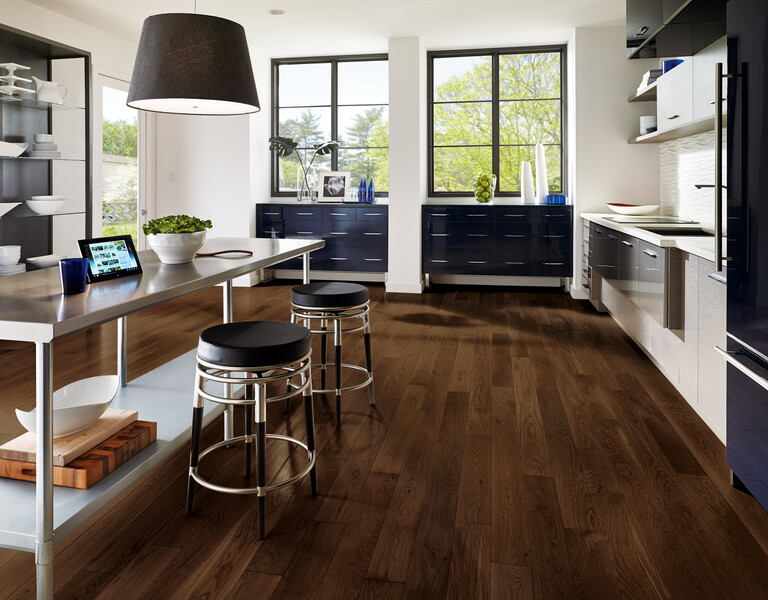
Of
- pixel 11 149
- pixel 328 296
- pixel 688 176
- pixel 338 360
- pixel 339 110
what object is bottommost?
pixel 338 360

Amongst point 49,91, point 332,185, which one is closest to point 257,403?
point 49,91

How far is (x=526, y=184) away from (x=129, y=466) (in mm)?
5544

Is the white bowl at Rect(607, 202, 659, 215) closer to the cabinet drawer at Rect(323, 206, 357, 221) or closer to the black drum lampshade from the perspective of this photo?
the cabinet drawer at Rect(323, 206, 357, 221)

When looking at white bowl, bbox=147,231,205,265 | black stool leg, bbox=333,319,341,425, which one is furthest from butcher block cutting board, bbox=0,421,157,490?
black stool leg, bbox=333,319,341,425

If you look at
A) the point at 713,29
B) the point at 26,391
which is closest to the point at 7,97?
the point at 26,391

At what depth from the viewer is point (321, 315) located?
289 centimetres

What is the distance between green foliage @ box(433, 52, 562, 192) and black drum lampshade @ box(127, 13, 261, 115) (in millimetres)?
4940

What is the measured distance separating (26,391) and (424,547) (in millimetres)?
2479

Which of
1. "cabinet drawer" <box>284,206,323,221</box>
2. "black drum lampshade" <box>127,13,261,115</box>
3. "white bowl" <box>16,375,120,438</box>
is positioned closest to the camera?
"white bowl" <box>16,375,120,438</box>

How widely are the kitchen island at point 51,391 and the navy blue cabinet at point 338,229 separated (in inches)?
168

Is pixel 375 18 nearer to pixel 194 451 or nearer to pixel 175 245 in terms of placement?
pixel 175 245

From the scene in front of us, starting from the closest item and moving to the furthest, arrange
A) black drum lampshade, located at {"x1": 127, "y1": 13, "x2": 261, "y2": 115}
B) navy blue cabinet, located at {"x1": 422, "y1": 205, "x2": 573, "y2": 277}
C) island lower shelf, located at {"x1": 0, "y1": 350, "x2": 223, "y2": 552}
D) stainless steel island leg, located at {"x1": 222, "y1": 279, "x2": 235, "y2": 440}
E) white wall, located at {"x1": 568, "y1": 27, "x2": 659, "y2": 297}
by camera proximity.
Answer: island lower shelf, located at {"x1": 0, "y1": 350, "x2": 223, "y2": 552} < black drum lampshade, located at {"x1": 127, "y1": 13, "x2": 261, "y2": 115} < stainless steel island leg, located at {"x1": 222, "y1": 279, "x2": 235, "y2": 440} < white wall, located at {"x1": 568, "y1": 27, "x2": 659, "y2": 297} < navy blue cabinet, located at {"x1": 422, "y1": 205, "x2": 573, "y2": 277}

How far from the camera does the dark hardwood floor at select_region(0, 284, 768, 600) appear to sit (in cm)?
169

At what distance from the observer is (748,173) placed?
196 centimetres
